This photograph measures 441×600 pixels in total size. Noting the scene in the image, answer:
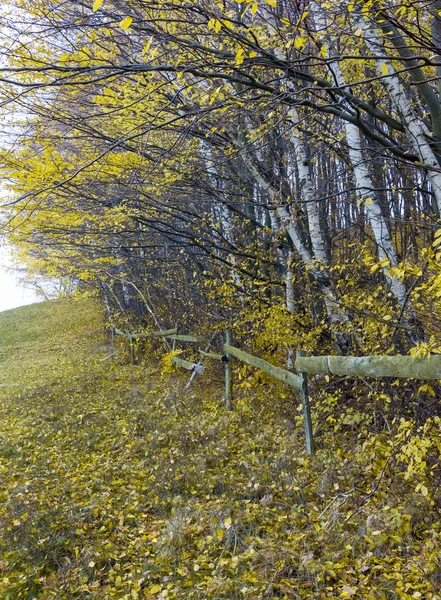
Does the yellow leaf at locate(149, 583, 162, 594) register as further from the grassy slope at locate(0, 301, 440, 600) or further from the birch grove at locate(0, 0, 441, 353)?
the birch grove at locate(0, 0, 441, 353)

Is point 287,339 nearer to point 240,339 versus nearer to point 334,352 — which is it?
point 334,352

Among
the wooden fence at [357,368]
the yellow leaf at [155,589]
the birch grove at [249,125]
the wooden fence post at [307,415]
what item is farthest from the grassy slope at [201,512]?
the birch grove at [249,125]

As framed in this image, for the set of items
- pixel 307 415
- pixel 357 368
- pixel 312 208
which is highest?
pixel 312 208

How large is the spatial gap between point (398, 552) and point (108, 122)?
6.86 m

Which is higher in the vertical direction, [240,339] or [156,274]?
[156,274]

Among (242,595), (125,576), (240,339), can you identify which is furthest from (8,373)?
(242,595)

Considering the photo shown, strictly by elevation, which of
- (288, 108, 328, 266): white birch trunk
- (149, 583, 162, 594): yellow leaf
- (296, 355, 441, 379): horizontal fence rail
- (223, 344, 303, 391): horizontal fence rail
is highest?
(288, 108, 328, 266): white birch trunk

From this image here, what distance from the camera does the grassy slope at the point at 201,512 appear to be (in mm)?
3248

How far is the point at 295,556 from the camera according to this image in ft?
11.1

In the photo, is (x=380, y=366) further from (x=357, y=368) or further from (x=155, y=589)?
(x=155, y=589)

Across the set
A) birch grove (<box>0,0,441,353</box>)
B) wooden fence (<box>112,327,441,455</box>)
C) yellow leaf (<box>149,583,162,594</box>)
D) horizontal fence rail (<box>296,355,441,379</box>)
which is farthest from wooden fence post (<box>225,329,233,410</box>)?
yellow leaf (<box>149,583,162,594</box>)

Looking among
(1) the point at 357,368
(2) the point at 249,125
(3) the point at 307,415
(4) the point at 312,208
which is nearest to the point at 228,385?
(3) the point at 307,415

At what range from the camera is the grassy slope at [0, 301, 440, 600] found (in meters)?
3.25

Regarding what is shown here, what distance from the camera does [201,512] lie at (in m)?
4.29
